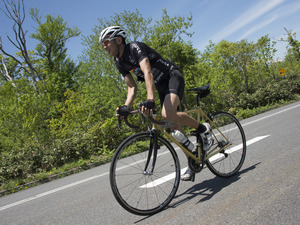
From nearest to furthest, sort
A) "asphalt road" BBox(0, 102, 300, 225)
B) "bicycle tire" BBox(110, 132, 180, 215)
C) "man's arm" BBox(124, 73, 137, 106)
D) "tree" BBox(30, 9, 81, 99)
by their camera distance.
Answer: "asphalt road" BBox(0, 102, 300, 225)
"bicycle tire" BBox(110, 132, 180, 215)
"man's arm" BBox(124, 73, 137, 106)
"tree" BBox(30, 9, 81, 99)

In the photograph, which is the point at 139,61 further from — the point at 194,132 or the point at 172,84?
the point at 194,132

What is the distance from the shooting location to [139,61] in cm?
307

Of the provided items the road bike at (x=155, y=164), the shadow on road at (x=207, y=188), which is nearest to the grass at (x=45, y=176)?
the road bike at (x=155, y=164)

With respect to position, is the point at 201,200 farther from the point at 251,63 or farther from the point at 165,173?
the point at 251,63

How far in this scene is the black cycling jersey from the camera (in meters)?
3.11

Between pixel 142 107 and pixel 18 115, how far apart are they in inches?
354

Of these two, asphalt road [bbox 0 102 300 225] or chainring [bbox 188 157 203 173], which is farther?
chainring [bbox 188 157 203 173]

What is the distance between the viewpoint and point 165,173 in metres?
3.35

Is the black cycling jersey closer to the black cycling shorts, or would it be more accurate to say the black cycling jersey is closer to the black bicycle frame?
the black cycling shorts

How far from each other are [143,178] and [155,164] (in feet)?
1.61

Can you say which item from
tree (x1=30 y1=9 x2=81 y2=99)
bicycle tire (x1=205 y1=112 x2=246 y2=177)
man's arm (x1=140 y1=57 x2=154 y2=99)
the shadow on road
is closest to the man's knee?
man's arm (x1=140 y1=57 x2=154 y2=99)

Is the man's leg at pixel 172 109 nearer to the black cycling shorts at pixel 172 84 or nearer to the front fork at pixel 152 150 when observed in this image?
the black cycling shorts at pixel 172 84

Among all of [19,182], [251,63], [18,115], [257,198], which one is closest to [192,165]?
[257,198]

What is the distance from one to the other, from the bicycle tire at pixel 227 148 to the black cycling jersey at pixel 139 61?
3.75 feet
